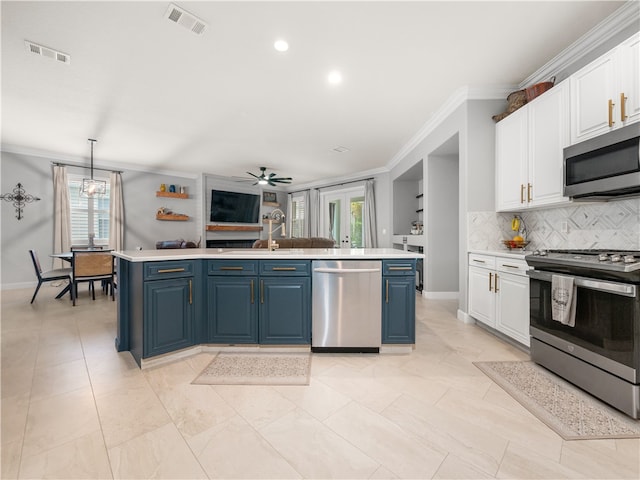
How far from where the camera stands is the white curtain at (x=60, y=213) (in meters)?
5.56

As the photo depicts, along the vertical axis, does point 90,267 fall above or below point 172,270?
below

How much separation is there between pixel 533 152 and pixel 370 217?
4.40m

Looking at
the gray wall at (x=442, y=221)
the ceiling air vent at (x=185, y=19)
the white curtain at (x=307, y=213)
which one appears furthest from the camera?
the white curtain at (x=307, y=213)

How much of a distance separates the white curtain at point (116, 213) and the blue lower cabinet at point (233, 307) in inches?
210

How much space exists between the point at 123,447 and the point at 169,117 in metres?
3.98

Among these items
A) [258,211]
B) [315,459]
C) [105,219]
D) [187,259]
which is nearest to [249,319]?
[187,259]

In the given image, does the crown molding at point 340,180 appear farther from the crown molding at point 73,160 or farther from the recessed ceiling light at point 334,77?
the recessed ceiling light at point 334,77

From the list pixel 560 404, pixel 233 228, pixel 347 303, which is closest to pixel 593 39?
pixel 560 404

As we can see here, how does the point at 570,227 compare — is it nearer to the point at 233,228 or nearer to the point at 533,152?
the point at 533,152

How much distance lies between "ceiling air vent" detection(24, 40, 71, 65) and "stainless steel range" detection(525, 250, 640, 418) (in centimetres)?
451

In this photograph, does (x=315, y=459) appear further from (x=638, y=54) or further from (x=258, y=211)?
(x=258, y=211)

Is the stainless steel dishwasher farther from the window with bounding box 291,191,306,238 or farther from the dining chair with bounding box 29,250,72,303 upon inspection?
the window with bounding box 291,191,306,238

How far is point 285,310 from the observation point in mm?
2434

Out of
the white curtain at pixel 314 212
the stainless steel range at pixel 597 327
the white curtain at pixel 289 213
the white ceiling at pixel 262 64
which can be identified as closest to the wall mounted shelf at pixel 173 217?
the white ceiling at pixel 262 64
